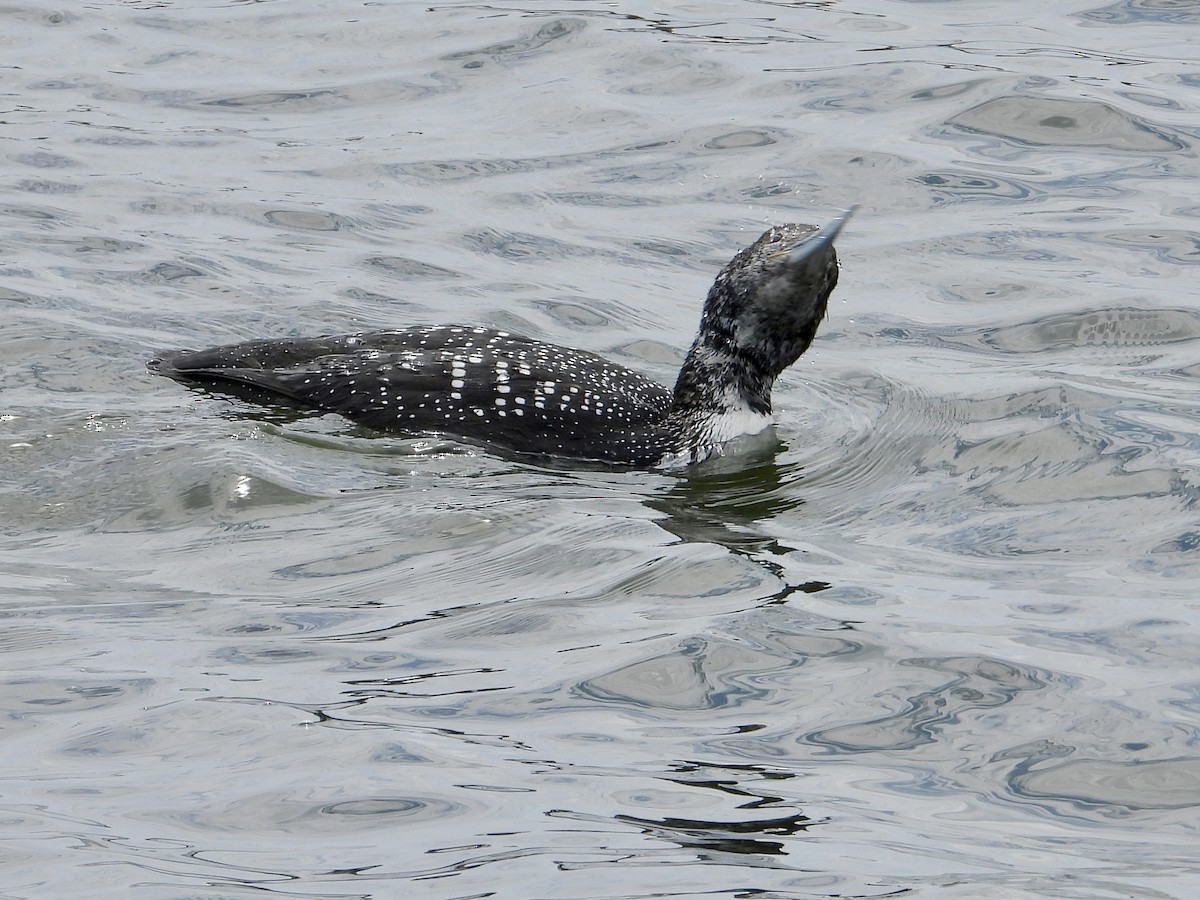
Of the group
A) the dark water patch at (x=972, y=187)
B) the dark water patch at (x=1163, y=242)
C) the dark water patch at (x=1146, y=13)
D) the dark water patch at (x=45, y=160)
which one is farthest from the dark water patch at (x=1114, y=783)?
the dark water patch at (x=1146, y=13)

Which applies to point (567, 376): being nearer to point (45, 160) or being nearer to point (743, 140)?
point (743, 140)

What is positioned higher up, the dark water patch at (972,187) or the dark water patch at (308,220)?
→ the dark water patch at (972,187)

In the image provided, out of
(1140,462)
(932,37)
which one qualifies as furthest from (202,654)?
(932,37)

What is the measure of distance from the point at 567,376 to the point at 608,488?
0.52 meters

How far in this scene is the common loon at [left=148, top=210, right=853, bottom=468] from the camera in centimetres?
709

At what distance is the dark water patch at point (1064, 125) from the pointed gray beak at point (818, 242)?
4.47m

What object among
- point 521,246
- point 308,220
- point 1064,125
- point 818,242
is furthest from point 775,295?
point 1064,125

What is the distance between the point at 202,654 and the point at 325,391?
215 cm

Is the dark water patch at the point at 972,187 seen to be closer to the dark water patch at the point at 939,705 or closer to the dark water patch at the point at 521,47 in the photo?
the dark water patch at the point at 521,47

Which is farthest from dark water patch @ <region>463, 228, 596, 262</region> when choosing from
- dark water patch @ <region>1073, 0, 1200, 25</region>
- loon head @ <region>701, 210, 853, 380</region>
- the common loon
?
dark water patch @ <region>1073, 0, 1200, 25</region>

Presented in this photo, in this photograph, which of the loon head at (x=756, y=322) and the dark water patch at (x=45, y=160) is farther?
the dark water patch at (x=45, y=160)

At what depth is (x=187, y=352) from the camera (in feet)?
25.2

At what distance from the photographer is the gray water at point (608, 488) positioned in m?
4.35

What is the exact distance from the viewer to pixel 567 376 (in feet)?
23.7
